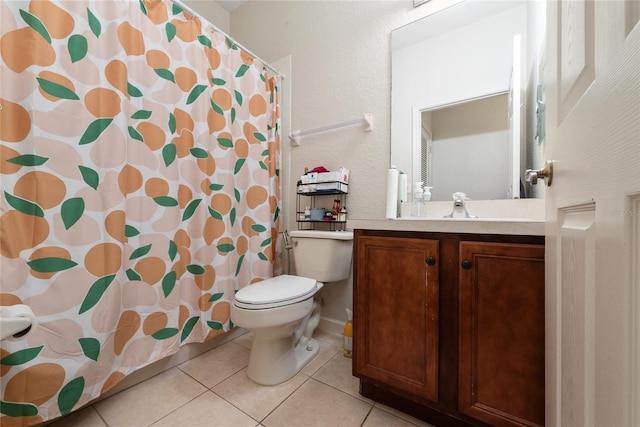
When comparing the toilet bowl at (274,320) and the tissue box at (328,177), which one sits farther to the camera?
the tissue box at (328,177)

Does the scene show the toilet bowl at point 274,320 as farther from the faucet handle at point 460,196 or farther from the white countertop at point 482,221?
the faucet handle at point 460,196

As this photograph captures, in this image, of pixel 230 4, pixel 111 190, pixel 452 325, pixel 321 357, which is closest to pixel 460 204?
pixel 452 325

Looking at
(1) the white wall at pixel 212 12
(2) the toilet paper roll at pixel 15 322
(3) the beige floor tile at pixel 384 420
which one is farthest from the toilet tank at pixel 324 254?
(1) the white wall at pixel 212 12

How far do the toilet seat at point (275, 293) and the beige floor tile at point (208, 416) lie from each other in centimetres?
41

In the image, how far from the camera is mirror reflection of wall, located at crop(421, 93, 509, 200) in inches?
50.4

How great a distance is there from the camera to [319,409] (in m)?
1.10

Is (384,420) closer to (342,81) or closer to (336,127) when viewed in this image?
(336,127)

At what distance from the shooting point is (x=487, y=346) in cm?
83

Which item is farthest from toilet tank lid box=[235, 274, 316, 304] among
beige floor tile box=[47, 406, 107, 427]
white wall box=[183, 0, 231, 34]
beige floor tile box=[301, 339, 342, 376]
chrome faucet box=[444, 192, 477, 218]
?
white wall box=[183, 0, 231, 34]

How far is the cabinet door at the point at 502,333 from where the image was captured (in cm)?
77

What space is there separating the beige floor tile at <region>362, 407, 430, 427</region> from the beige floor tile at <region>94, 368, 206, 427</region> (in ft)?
2.49

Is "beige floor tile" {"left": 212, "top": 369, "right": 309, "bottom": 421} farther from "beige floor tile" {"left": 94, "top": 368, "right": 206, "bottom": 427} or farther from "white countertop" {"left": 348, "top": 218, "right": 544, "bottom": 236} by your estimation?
"white countertop" {"left": 348, "top": 218, "right": 544, "bottom": 236}

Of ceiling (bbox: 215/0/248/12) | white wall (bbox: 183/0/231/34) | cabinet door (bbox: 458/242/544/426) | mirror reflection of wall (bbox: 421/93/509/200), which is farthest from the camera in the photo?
ceiling (bbox: 215/0/248/12)

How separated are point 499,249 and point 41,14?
177 centimetres
